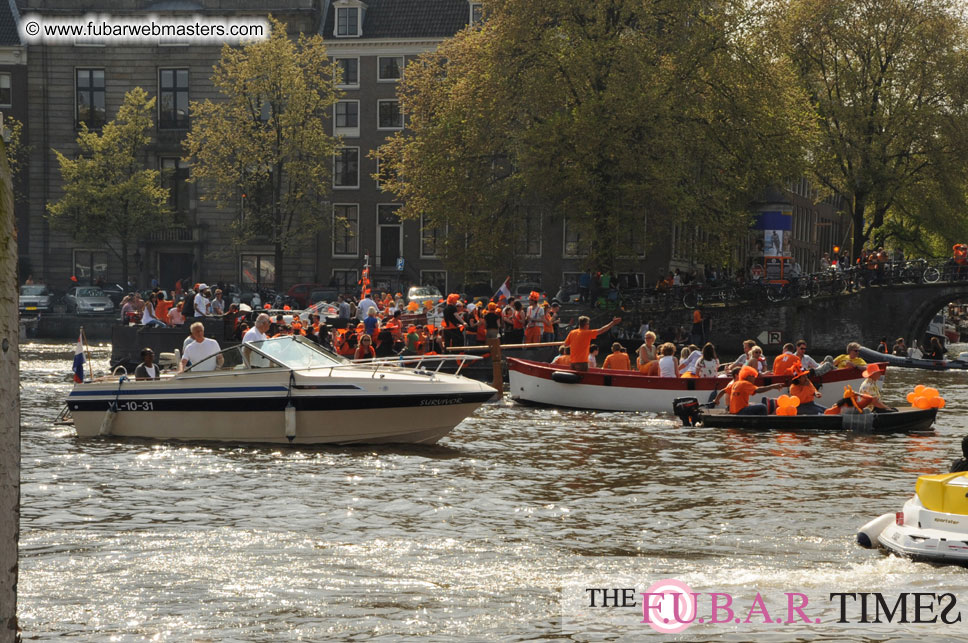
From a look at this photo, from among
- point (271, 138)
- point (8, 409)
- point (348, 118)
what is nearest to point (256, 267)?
point (271, 138)

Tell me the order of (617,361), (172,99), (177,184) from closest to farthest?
(617,361), (172,99), (177,184)

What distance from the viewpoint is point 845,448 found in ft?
71.9

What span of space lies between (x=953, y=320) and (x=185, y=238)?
169 ft

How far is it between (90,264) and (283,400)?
50.9 meters


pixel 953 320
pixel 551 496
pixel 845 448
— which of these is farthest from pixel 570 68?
pixel 953 320

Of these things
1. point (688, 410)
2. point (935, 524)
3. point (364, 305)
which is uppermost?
point (364, 305)

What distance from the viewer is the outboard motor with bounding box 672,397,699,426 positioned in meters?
24.7

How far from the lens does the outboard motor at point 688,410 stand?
24.7 m

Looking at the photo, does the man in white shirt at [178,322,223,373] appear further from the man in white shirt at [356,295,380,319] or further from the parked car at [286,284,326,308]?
the parked car at [286,284,326,308]

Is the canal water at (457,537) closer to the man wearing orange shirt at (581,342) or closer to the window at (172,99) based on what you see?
the man wearing orange shirt at (581,342)

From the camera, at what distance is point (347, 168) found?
65.9 meters

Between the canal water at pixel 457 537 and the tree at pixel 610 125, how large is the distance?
80.0 feet

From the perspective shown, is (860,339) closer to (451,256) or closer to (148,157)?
(451,256)

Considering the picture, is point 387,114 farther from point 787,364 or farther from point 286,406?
point 286,406
